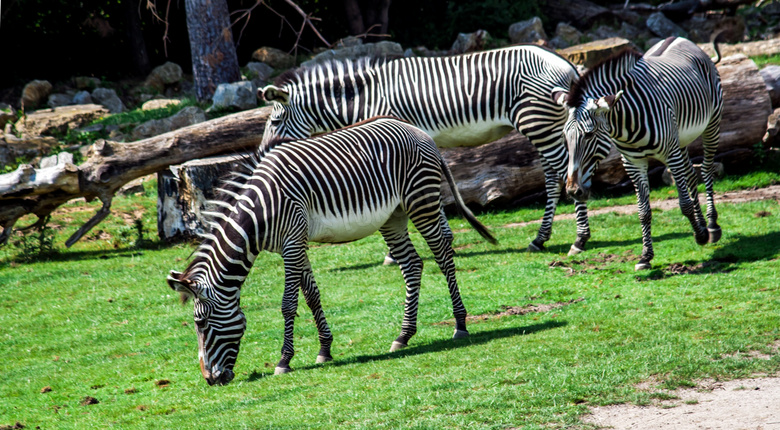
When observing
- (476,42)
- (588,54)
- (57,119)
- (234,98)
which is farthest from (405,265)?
(476,42)

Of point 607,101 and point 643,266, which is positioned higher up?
point 607,101

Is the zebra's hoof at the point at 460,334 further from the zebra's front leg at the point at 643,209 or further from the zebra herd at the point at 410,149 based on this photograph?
the zebra's front leg at the point at 643,209

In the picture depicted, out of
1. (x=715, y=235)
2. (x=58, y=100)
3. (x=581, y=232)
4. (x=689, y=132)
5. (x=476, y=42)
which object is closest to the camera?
(x=689, y=132)

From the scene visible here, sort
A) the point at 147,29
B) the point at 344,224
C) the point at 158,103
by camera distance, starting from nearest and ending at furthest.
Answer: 1. the point at 344,224
2. the point at 158,103
3. the point at 147,29

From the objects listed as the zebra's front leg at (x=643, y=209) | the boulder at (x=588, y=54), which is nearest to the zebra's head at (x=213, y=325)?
the zebra's front leg at (x=643, y=209)

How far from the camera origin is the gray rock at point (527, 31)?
22.3 m

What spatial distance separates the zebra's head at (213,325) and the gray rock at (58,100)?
1635cm

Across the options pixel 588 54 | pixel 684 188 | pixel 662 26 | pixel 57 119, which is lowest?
pixel 684 188

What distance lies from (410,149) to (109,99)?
15.9m

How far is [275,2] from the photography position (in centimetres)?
2297

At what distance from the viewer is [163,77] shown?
21.7 meters

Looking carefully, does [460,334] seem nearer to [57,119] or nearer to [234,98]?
[234,98]

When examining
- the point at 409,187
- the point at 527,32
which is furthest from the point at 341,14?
the point at 409,187

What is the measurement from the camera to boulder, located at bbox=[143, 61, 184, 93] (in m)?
21.6
